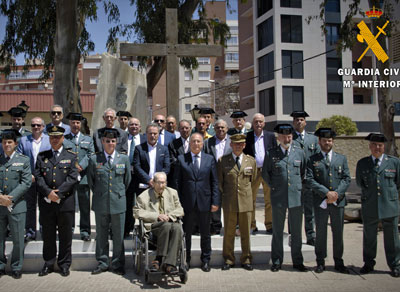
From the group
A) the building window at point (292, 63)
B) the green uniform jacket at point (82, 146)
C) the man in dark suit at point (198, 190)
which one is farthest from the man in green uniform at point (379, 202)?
the building window at point (292, 63)

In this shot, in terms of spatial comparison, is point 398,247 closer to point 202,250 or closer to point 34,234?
point 202,250

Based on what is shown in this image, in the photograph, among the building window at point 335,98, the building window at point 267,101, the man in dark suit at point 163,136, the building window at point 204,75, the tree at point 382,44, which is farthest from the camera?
the building window at point 204,75

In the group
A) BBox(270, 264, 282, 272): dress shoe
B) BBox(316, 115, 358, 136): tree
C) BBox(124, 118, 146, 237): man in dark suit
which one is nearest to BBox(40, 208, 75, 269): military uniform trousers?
BBox(124, 118, 146, 237): man in dark suit

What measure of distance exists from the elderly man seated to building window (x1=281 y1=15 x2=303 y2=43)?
3137 centimetres

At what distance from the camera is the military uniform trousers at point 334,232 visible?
620cm

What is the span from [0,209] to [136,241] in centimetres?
195

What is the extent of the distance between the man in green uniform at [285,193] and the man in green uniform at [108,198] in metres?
2.20

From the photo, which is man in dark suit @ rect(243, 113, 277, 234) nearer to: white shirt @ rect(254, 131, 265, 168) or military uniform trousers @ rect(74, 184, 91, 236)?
white shirt @ rect(254, 131, 265, 168)

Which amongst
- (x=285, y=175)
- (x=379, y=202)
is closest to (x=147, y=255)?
(x=285, y=175)

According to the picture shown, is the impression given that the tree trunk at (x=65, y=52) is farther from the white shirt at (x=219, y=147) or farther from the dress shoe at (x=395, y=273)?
the dress shoe at (x=395, y=273)

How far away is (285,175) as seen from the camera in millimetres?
6359

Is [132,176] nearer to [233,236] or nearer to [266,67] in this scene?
[233,236]

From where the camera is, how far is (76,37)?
12250mm

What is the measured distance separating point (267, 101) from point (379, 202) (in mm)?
31083
